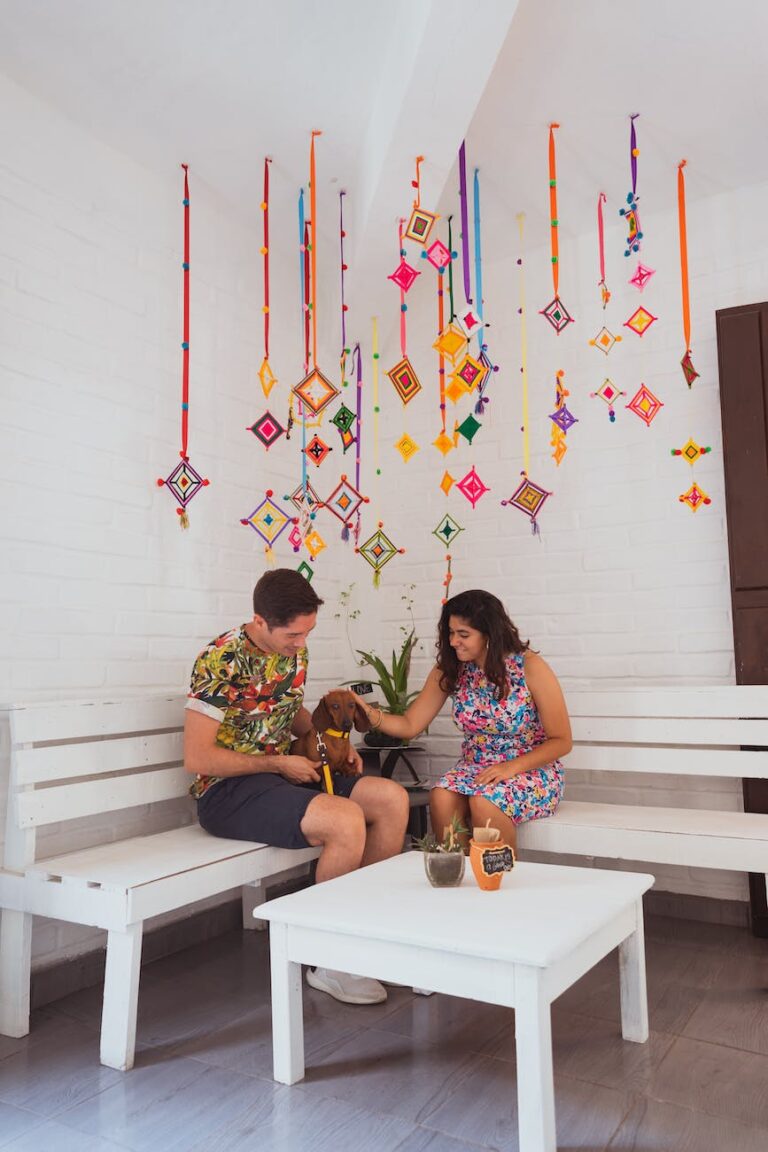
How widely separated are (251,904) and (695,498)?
7.07ft

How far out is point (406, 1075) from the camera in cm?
191

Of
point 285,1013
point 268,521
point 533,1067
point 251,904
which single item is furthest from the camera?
point 268,521

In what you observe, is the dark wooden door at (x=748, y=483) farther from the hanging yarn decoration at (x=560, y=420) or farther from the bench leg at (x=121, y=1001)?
the bench leg at (x=121, y=1001)

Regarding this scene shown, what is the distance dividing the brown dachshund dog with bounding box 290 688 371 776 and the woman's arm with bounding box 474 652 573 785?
43 centimetres

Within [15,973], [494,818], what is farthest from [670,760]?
[15,973]

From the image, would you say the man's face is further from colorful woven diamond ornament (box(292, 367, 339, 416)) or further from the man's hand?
colorful woven diamond ornament (box(292, 367, 339, 416))

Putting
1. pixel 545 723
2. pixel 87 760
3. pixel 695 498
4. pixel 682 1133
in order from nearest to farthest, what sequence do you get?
pixel 682 1133
pixel 87 760
pixel 545 723
pixel 695 498

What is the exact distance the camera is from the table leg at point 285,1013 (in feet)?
6.14

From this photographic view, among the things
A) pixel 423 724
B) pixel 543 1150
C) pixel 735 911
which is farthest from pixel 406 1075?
pixel 735 911

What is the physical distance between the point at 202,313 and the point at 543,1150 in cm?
274

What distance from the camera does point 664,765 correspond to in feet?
9.45

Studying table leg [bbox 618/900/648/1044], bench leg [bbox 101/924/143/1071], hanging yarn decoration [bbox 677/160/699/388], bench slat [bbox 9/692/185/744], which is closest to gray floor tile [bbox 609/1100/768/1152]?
table leg [bbox 618/900/648/1044]

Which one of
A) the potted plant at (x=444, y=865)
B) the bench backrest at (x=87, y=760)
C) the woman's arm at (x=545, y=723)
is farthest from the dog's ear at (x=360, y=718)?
the potted plant at (x=444, y=865)

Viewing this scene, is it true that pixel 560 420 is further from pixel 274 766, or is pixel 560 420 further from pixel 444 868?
pixel 444 868
